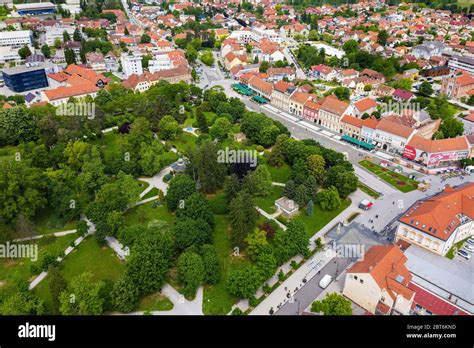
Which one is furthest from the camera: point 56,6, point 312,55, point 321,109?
point 56,6

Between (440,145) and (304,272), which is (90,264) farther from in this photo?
(440,145)

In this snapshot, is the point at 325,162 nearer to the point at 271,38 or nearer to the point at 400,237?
the point at 400,237

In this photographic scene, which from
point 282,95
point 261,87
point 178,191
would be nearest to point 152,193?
point 178,191

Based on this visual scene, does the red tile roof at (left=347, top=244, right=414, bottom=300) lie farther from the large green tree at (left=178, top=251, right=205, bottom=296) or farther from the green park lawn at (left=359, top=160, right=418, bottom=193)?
the green park lawn at (left=359, top=160, right=418, bottom=193)

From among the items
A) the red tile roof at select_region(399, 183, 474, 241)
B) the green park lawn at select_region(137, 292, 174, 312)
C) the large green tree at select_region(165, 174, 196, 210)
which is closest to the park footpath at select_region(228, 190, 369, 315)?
the green park lawn at select_region(137, 292, 174, 312)

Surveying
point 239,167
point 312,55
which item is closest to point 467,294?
point 239,167
